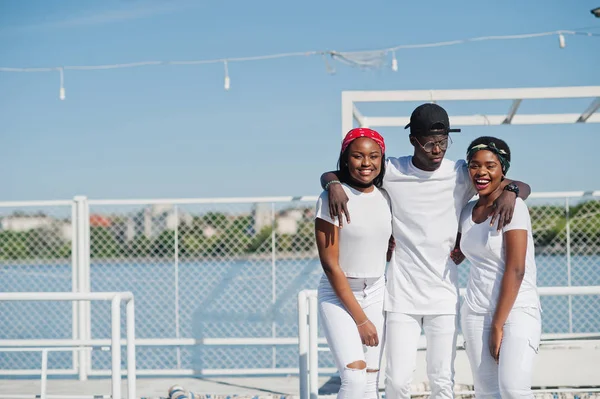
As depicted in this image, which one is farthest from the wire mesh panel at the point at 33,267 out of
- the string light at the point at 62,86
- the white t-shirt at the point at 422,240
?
the white t-shirt at the point at 422,240

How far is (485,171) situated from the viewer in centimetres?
373

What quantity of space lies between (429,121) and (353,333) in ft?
3.32

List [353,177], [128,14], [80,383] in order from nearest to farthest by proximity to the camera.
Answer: [353,177]
[80,383]
[128,14]

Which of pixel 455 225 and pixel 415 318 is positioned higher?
pixel 455 225

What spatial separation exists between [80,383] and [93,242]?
1.42 metres

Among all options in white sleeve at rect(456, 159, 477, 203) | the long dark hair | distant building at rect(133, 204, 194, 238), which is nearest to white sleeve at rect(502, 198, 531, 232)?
white sleeve at rect(456, 159, 477, 203)

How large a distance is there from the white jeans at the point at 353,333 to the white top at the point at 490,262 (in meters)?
0.42

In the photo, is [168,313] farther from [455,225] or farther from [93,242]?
[455,225]

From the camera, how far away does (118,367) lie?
4320 millimetres

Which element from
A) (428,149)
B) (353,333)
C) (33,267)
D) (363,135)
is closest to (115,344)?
(353,333)

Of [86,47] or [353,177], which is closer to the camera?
[353,177]

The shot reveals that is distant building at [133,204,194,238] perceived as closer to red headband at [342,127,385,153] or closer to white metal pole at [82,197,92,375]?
white metal pole at [82,197,92,375]

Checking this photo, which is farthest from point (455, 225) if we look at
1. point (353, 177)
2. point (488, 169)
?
point (353, 177)

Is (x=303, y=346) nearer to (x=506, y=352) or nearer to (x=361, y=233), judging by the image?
(x=361, y=233)
